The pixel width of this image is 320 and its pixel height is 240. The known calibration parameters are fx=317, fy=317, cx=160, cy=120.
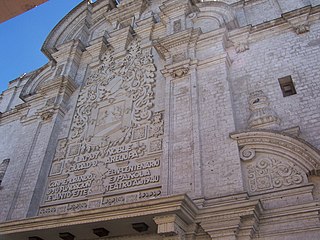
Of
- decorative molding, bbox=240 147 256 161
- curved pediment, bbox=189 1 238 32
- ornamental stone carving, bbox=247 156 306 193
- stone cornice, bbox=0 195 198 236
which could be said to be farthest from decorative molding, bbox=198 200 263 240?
curved pediment, bbox=189 1 238 32

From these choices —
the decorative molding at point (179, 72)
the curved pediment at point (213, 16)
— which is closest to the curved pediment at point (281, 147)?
the decorative molding at point (179, 72)

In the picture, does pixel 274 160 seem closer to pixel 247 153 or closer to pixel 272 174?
pixel 272 174

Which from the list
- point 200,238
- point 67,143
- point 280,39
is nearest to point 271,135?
point 200,238

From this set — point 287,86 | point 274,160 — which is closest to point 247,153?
point 274,160

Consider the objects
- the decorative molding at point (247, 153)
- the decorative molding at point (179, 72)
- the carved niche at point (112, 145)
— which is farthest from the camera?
the decorative molding at point (179, 72)

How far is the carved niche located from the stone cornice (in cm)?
154

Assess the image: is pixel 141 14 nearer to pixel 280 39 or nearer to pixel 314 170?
pixel 280 39

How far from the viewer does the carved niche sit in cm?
820

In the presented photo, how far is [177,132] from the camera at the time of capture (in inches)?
318

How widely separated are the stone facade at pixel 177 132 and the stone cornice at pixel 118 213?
1.0 inches

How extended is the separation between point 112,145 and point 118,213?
3353 millimetres

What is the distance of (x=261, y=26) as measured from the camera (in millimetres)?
9289

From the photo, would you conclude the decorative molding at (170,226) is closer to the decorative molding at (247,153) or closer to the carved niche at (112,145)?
the carved niche at (112,145)

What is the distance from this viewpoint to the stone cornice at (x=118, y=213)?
574 centimetres
